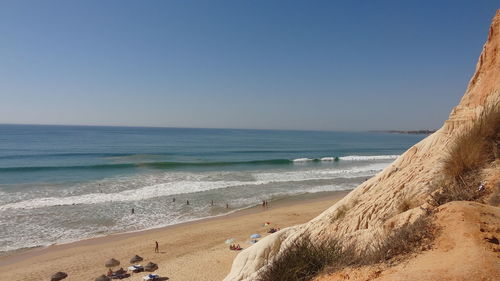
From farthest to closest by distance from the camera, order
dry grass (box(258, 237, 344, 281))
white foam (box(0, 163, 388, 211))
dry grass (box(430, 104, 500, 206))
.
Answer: white foam (box(0, 163, 388, 211)), dry grass (box(430, 104, 500, 206)), dry grass (box(258, 237, 344, 281))

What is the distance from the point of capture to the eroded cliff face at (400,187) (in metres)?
5.64

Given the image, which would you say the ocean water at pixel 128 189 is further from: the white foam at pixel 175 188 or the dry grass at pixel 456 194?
the dry grass at pixel 456 194

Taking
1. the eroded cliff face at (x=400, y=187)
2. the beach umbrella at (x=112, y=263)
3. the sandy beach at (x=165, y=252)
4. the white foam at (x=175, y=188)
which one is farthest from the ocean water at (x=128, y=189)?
the eroded cliff face at (x=400, y=187)

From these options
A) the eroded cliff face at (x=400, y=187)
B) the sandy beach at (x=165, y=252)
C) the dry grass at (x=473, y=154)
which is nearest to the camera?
the dry grass at (x=473, y=154)

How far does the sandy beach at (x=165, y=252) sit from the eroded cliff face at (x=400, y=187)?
6.38m

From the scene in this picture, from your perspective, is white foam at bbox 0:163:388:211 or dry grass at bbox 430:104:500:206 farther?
white foam at bbox 0:163:388:211

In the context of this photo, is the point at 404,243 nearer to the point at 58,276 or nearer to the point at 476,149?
the point at 476,149

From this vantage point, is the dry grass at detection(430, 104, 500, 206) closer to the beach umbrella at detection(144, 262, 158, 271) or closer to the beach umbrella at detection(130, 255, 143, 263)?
the beach umbrella at detection(144, 262, 158, 271)

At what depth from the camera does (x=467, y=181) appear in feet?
15.6

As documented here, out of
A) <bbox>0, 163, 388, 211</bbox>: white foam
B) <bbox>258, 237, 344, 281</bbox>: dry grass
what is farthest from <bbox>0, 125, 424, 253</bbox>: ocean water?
<bbox>258, 237, 344, 281</bbox>: dry grass

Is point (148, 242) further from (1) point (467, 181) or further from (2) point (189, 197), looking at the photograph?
(1) point (467, 181)

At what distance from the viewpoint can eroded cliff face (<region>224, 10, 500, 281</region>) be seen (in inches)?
222

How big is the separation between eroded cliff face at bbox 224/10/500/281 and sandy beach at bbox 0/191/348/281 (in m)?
6.38

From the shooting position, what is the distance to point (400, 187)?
597cm
